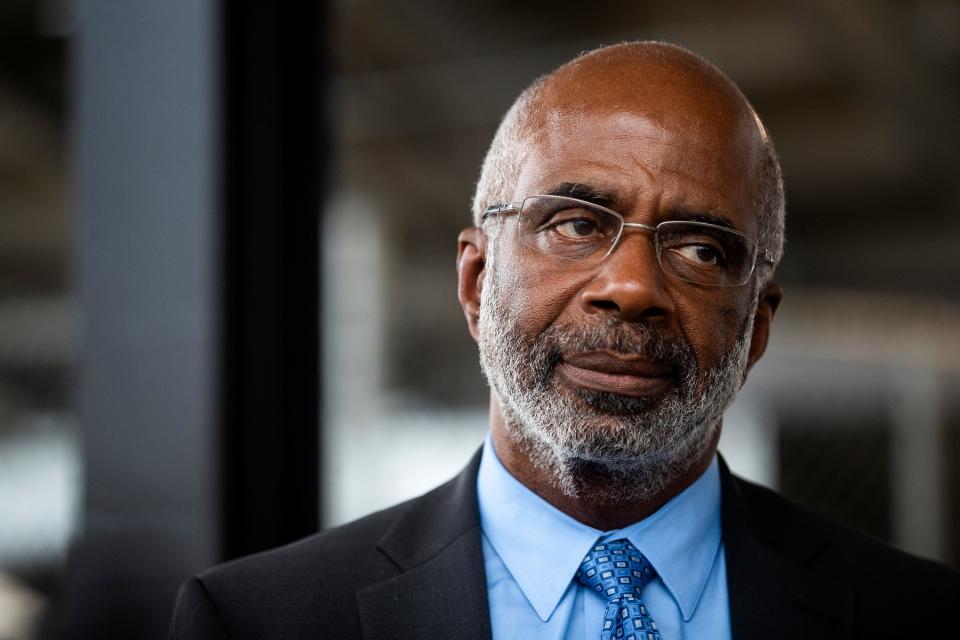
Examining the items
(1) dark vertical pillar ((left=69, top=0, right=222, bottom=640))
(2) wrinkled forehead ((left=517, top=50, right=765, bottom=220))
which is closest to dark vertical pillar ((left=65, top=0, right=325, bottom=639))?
(1) dark vertical pillar ((left=69, top=0, right=222, bottom=640))

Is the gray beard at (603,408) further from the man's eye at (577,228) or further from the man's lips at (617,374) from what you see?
the man's eye at (577,228)

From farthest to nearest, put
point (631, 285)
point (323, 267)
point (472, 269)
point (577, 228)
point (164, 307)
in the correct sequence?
point (323, 267), point (164, 307), point (472, 269), point (577, 228), point (631, 285)

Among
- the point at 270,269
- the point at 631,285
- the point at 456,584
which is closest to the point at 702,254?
the point at 631,285

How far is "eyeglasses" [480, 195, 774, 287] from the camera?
5.23 feet

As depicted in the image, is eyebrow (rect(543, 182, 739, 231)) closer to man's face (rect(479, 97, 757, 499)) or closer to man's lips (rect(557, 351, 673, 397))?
man's face (rect(479, 97, 757, 499))

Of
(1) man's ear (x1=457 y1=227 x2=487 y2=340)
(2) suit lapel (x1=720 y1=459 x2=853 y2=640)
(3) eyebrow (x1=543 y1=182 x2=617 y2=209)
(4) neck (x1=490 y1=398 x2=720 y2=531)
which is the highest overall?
(3) eyebrow (x1=543 y1=182 x2=617 y2=209)

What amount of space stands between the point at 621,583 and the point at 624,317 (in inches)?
17.3

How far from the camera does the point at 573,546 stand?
5.41 feet

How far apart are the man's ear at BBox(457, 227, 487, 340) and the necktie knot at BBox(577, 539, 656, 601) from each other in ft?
1.47

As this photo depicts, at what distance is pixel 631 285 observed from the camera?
152 centimetres

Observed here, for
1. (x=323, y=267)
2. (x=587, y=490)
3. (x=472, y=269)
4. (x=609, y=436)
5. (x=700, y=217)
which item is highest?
(x=700, y=217)

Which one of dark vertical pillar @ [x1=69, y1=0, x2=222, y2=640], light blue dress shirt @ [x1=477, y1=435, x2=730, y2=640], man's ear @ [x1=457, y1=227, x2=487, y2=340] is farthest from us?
dark vertical pillar @ [x1=69, y1=0, x2=222, y2=640]

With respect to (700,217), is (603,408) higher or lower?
lower

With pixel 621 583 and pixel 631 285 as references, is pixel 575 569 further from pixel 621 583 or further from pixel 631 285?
pixel 631 285
